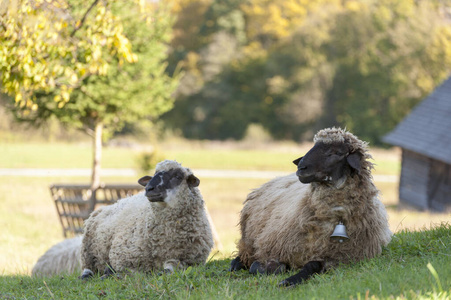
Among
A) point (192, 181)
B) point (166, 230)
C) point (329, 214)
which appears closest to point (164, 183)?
point (192, 181)

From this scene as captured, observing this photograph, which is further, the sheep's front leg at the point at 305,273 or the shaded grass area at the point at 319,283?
the sheep's front leg at the point at 305,273

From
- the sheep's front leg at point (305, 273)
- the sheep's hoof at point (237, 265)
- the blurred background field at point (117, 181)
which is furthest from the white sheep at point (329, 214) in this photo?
the blurred background field at point (117, 181)

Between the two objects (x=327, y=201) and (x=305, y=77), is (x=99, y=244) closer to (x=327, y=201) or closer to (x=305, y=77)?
(x=327, y=201)

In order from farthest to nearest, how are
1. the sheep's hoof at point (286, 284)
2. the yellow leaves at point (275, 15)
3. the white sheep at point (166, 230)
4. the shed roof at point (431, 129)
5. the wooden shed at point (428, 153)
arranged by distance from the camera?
1. the yellow leaves at point (275, 15)
2. the wooden shed at point (428, 153)
3. the shed roof at point (431, 129)
4. the white sheep at point (166, 230)
5. the sheep's hoof at point (286, 284)

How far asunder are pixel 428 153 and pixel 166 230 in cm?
1862

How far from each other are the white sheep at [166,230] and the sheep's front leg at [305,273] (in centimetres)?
157

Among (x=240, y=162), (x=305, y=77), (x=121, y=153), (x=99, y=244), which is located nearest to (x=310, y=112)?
(x=305, y=77)

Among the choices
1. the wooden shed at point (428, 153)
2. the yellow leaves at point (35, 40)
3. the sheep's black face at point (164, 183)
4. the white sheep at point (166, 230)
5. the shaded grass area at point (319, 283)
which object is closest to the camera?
the shaded grass area at point (319, 283)

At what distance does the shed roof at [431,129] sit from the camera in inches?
887

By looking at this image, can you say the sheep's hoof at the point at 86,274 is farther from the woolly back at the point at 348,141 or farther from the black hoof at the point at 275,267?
the woolly back at the point at 348,141

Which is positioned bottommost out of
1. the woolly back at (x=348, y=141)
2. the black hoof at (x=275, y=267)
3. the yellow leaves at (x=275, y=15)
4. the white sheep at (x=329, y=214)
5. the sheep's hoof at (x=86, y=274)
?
the sheep's hoof at (x=86, y=274)

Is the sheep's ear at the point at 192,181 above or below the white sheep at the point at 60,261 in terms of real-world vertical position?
above

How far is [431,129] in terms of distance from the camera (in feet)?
78.9

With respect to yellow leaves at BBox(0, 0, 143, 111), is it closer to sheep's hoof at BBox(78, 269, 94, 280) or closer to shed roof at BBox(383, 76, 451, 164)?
sheep's hoof at BBox(78, 269, 94, 280)
